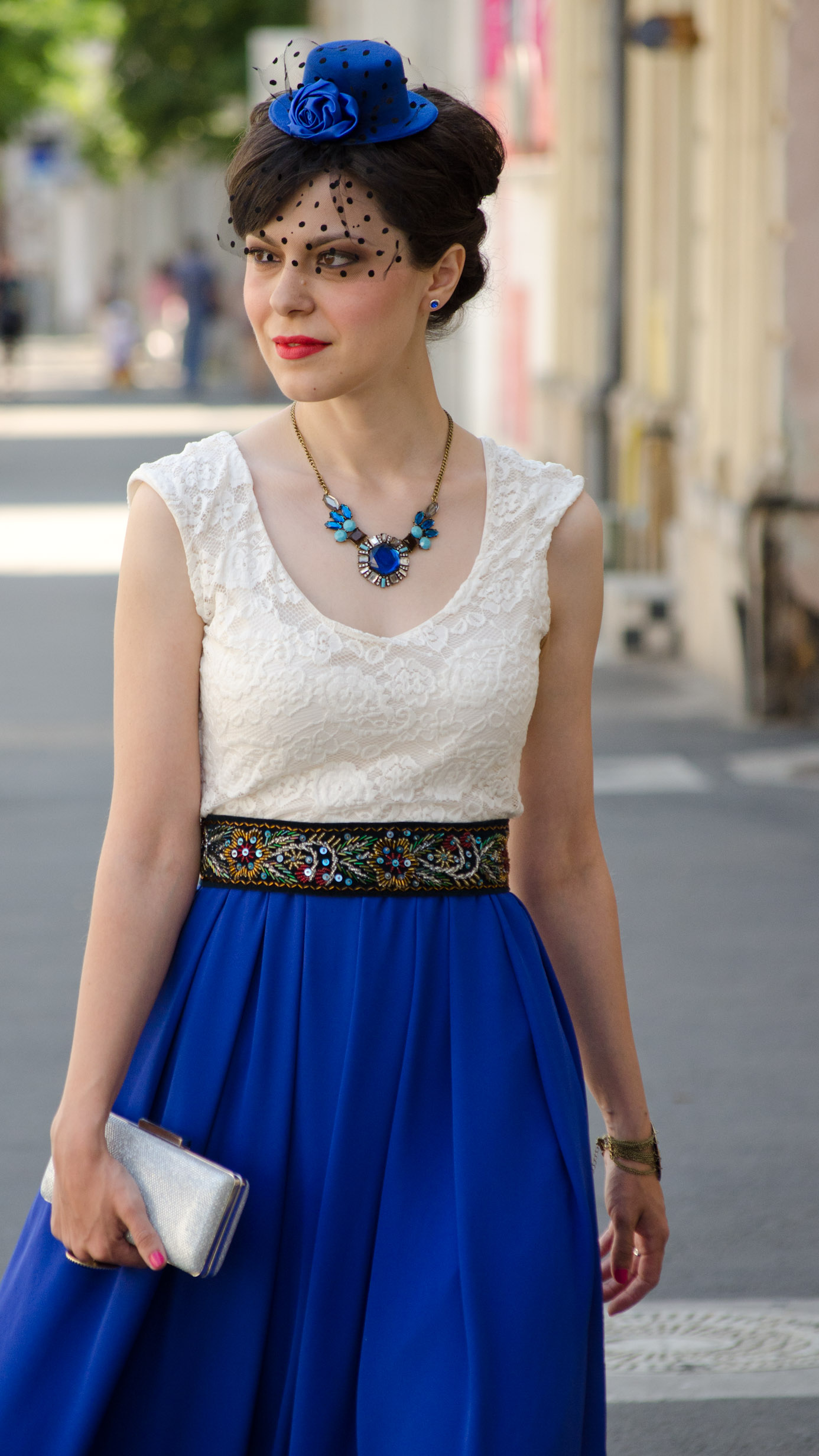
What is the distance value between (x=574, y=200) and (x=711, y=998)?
39.8ft

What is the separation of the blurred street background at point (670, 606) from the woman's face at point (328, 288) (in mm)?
437

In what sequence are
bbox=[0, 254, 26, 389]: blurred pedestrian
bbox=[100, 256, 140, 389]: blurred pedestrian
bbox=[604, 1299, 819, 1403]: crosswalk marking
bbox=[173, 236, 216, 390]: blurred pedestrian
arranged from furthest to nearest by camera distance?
bbox=[100, 256, 140, 389]: blurred pedestrian
bbox=[0, 254, 26, 389]: blurred pedestrian
bbox=[173, 236, 216, 390]: blurred pedestrian
bbox=[604, 1299, 819, 1403]: crosswalk marking

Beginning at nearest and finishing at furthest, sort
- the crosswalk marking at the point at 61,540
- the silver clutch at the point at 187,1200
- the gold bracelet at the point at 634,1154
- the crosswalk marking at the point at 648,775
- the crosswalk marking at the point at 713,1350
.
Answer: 1. the silver clutch at the point at 187,1200
2. the gold bracelet at the point at 634,1154
3. the crosswalk marking at the point at 713,1350
4. the crosswalk marking at the point at 648,775
5. the crosswalk marking at the point at 61,540

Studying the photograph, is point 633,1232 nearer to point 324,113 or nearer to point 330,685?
point 330,685

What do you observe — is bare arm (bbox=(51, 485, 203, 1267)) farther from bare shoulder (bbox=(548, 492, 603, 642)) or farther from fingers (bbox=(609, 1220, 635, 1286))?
fingers (bbox=(609, 1220, 635, 1286))

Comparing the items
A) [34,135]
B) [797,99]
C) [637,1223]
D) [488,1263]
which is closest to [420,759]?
[488,1263]

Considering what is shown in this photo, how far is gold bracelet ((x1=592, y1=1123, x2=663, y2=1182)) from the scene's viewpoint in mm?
2432

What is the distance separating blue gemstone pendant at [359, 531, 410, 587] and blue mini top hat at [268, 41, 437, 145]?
0.39 meters

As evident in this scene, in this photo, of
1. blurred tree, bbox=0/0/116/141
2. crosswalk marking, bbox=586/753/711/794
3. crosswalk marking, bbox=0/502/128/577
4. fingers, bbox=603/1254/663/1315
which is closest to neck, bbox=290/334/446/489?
fingers, bbox=603/1254/663/1315

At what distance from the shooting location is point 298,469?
7.36ft

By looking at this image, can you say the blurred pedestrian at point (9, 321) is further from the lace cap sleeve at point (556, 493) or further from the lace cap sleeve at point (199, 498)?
the lace cap sleeve at point (199, 498)

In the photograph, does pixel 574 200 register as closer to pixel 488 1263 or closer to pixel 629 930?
pixel 629 930

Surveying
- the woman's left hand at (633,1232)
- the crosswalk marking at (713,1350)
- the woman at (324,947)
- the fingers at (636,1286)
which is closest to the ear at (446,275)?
the woman at (324,947)

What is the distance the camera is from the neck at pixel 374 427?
223 centimetres
